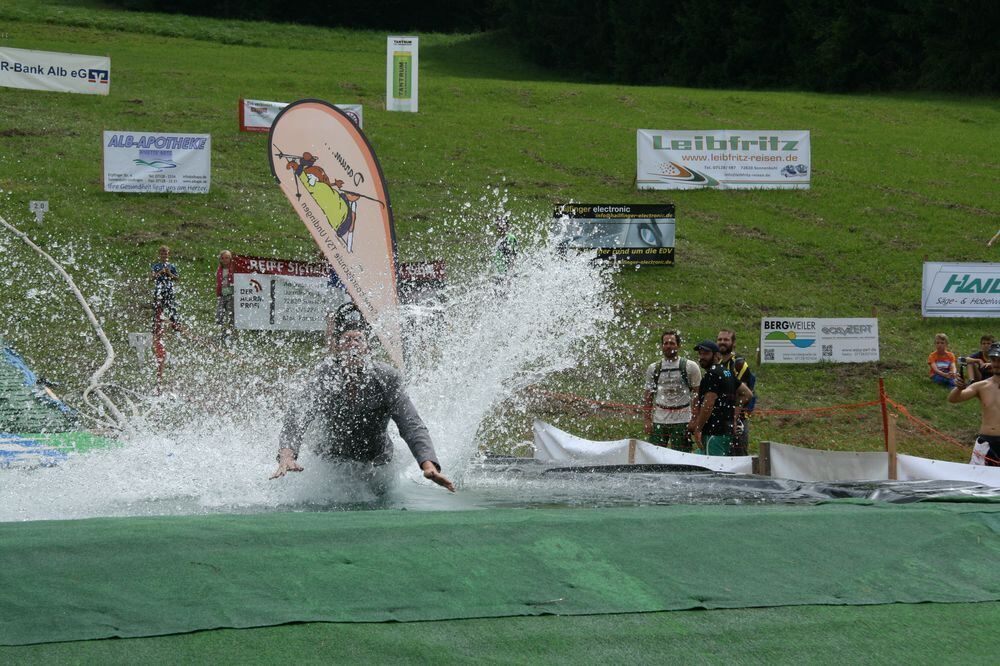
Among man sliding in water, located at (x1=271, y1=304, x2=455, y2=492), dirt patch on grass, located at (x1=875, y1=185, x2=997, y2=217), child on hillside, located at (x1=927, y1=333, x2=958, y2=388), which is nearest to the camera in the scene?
man sliding in water, located at (x1=271, y1=304, x2=455, y2=492)

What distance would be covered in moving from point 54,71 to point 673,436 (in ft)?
80.0

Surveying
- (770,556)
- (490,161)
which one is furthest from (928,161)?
(770,556)

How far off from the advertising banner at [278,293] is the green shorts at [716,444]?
290 inches

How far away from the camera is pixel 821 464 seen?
33.6 feet

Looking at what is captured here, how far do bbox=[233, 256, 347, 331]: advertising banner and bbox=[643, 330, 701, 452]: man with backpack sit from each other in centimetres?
681

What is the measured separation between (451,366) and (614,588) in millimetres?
5570

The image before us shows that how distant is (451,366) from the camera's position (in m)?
9.34

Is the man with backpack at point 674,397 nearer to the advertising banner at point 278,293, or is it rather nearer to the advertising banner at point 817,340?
the advertising banner at point 817,340

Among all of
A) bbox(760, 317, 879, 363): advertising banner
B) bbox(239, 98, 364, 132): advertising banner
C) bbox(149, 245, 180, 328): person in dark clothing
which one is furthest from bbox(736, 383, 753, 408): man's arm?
bbox(239, 98, 364, 132): advertising banner

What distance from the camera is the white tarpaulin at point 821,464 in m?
10.2

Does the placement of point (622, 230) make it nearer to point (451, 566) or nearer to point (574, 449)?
point (574, 449)

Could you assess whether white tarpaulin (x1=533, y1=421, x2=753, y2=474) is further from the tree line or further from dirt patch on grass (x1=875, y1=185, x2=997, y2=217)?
the tree line

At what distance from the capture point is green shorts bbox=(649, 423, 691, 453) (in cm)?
1098

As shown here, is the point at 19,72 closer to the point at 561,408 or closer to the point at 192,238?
the point at 192,238
